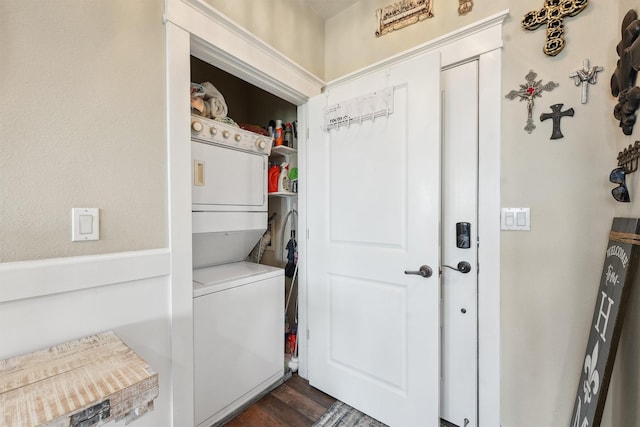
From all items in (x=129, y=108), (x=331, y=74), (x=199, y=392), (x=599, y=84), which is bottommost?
(x=199, y=392)

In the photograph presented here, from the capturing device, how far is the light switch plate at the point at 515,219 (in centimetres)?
129

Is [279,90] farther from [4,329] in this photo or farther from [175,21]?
[4,329]

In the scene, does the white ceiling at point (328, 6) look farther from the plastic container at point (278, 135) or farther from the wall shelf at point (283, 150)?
the wall shelf at point (283, 150)

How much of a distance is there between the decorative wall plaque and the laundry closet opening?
964 mm

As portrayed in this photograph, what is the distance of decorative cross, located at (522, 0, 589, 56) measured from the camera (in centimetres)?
118

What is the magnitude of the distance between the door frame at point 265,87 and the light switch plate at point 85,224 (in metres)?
0.26

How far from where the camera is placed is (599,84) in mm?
1137

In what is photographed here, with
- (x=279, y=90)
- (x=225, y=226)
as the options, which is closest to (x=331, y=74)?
(x=279, y=90)

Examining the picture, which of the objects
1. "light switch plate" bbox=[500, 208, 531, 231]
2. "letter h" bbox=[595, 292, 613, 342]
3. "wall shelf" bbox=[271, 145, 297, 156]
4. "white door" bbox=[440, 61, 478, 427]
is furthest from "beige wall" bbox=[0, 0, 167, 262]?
"letter h" bbox=[595, 292, 613, 342]

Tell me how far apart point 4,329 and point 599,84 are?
242 cm

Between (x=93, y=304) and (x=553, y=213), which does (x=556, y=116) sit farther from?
(x=93, y=304)

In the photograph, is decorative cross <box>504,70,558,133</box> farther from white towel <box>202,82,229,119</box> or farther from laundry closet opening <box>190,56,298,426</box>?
white towel <box>202,82,229,119</box>

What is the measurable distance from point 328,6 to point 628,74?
1.74 metres

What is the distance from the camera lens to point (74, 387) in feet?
2.14
